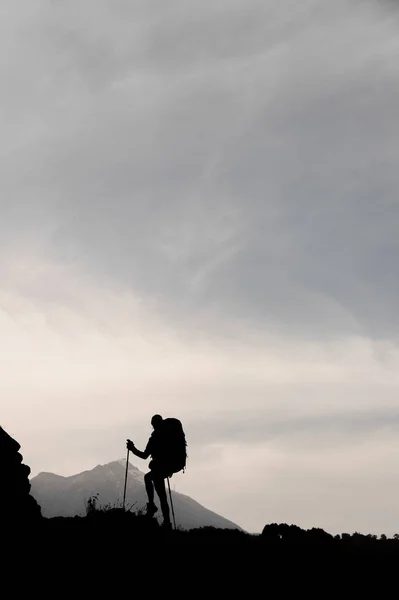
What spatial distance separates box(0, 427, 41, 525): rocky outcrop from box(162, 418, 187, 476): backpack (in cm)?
389

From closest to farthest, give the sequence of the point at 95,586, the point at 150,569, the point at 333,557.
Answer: the point at 95,586, the point at 150,569, the point at 333,557

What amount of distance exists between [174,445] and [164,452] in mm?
359

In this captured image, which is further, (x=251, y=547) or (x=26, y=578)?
(x=251, y=547)

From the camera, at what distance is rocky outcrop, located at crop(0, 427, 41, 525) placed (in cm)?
1436

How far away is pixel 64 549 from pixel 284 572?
4603 millimetres

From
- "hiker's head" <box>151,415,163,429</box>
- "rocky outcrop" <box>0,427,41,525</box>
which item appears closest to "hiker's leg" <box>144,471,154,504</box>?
"hiker's head" <box>151,415,163,429</box>

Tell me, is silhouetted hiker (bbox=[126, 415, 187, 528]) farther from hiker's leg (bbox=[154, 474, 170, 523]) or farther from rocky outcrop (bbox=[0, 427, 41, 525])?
rocky outcrop (bbox=[0, 427, 41, 525])

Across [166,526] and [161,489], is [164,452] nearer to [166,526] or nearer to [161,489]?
[161,489]

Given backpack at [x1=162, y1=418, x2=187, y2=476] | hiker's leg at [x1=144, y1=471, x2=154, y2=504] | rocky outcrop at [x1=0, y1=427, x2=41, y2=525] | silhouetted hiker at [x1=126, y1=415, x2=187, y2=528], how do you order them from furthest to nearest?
backpack at [x1=162, y1=418, x2=187, y2=476]
silhouetted hiker at [x1=126, y1=415, x2=187, y2=528]
hiker's leg at [x1=144, y1=471, x2=154, y2=504]
rocky outcrop at [x1=0, y1=427, x2=41, y2=525]

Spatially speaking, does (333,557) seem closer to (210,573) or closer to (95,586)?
(210,573)

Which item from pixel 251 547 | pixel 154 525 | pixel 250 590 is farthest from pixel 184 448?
pixel 250 590

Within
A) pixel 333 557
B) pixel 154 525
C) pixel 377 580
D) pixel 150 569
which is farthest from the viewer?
pixel 154 525

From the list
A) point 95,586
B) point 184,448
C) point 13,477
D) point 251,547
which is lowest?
point 95,586

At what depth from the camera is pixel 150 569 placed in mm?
11383
